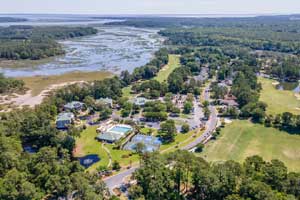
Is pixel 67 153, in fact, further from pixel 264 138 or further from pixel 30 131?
pixel 264 138

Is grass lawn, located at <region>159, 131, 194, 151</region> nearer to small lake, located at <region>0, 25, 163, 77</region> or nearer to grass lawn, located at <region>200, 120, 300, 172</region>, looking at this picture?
grass lawn, located at <region>200, 120, 300, 172</region>

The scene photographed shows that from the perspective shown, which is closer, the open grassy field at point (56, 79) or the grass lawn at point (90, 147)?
the grass lawn at point (90, 147)

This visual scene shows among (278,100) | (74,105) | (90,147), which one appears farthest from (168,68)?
(90,147)

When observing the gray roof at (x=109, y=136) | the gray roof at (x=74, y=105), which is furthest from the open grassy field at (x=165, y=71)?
the gray roof at (x=109, y=136)

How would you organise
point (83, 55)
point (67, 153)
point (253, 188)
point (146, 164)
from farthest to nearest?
point (83, 55) → point (67, 153) → point (146, 164) → point (253, 188)

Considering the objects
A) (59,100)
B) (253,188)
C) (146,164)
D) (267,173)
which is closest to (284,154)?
(267,173)

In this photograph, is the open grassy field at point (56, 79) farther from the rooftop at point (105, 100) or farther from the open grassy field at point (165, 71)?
the rooftop at point (105, 100)

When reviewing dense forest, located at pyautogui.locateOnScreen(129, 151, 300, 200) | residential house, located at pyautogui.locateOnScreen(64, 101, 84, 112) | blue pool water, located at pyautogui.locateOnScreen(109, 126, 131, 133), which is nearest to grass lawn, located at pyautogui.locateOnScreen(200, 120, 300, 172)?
dense forest, located at pyautogui.locateOnScreen(129, 151, 300, 200)
